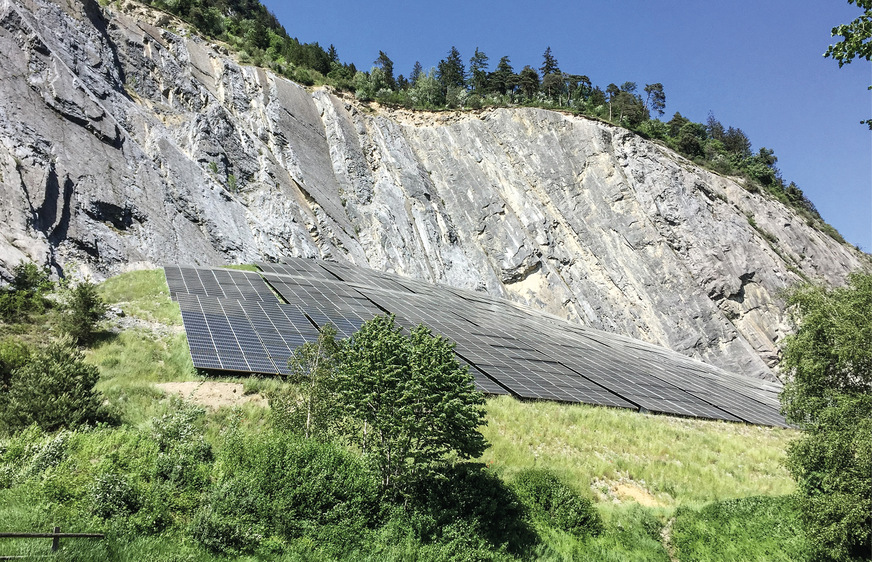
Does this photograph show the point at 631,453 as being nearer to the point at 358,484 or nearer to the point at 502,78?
the point at 358,484

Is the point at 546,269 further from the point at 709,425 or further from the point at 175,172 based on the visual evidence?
the point at 175,172

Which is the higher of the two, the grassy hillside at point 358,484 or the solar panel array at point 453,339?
the solar panel array at point 453,339

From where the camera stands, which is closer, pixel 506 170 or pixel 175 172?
pixel 175 172

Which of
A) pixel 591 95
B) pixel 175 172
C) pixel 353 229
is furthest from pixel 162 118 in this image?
pixel 591 95

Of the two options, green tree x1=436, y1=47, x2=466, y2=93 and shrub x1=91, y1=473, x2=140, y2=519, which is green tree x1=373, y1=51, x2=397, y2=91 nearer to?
green tree x1=436, y1=47, x2=466, y2=93

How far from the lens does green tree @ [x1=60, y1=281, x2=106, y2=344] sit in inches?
608

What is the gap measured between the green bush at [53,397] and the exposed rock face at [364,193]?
13.0 meters

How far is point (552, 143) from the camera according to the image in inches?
2045

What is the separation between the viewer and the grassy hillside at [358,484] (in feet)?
26.7

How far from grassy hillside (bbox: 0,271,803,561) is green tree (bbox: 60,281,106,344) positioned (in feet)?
1.65

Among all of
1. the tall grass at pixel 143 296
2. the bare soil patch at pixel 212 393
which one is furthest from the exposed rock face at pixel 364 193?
the bare soil patch at pixel 212 393

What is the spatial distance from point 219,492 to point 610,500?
956 cm

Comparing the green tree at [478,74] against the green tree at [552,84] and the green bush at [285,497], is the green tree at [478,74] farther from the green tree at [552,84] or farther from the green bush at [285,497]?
the green bush at [285,497]

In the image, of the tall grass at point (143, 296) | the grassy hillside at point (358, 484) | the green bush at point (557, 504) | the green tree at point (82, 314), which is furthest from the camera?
the tall grass at point (143, 296)
